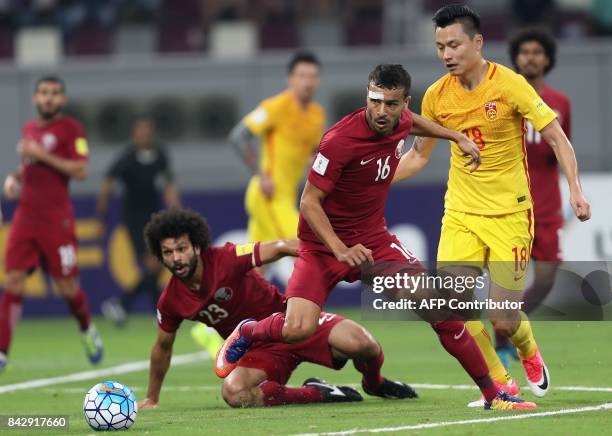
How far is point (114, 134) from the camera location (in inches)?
874

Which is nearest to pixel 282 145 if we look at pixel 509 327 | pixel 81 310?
pixel 81 310

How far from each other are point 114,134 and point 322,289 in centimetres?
1435

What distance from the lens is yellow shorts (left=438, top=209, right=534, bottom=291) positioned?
8352 mm

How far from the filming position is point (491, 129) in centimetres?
834

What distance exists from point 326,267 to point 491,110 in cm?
135

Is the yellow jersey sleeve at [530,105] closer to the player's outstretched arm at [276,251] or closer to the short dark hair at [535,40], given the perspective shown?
the player's outstretched arm at [276,251]

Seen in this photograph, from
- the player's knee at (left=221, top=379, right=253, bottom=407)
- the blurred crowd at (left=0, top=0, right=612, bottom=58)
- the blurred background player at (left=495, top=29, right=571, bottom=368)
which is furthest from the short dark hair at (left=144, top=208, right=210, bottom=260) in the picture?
the blurred crowd at (left=0, top=0, right=612, bottom=58)

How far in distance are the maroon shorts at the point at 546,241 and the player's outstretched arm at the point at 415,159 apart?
7.59ft

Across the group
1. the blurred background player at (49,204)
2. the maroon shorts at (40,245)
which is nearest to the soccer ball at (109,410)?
the blurred background player at (49,204)

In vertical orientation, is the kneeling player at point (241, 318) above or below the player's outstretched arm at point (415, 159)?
below

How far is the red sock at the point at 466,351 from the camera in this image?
7918mm
